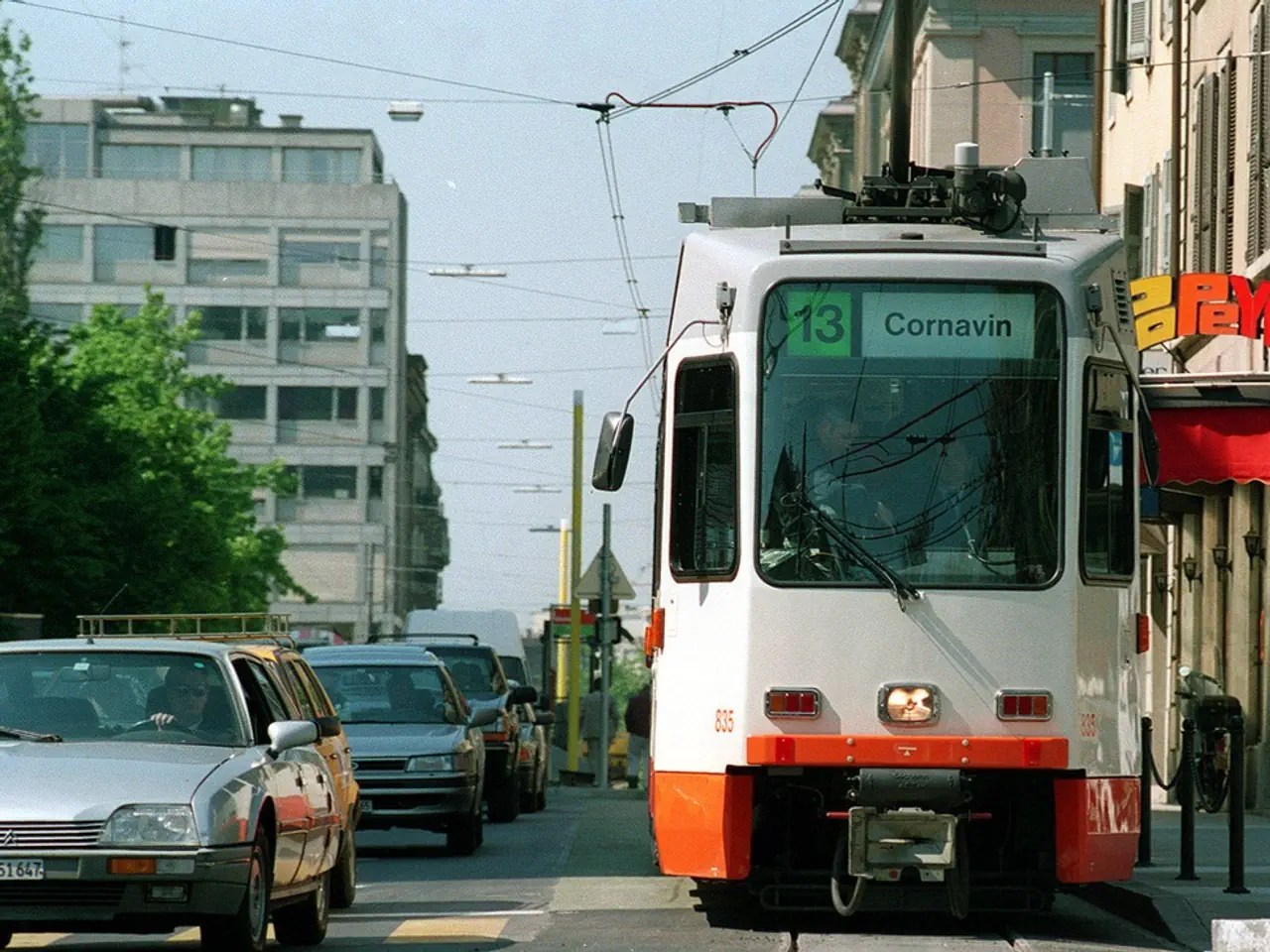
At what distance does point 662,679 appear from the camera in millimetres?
13727

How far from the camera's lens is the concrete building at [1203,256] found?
86.4 feet

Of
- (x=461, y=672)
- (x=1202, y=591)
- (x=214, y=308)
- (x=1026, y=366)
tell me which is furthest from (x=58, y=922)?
(x=214, y=308)

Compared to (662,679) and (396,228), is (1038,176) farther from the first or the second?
(396,228)

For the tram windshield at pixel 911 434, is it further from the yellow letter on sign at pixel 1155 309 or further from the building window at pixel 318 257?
the building window at pixel 318 257

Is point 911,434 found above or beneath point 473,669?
above

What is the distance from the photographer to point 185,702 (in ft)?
40.2

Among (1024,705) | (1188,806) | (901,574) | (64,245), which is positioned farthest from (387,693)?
(64,245)

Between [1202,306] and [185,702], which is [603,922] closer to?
[185,702]

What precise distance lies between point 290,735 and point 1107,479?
4143 mm

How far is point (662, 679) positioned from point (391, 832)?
1372 centimetres

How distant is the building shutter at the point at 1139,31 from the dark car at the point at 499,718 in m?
12.1

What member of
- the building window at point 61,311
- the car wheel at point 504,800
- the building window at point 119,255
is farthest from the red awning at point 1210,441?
the building window at point 119,255

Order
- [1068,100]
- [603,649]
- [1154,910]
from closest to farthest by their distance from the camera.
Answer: [1154,910] < [603,649] < [1068,100]

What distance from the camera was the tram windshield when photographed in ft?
42.7
